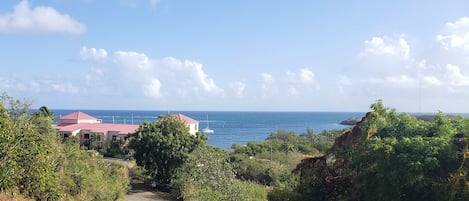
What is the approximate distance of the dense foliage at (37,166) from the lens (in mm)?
10984

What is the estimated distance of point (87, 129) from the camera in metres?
41.8

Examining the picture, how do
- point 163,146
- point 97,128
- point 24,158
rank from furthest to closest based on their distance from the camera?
point 97,128 → point 163,146 → point 24,158

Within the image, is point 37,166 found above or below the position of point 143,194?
above

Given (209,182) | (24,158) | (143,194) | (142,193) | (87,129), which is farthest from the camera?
(87,129)

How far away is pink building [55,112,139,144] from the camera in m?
40.5

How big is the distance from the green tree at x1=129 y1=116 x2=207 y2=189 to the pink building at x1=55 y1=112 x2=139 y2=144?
16496 millimetres

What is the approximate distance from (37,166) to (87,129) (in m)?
31.3

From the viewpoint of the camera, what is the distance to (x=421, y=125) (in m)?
13.2

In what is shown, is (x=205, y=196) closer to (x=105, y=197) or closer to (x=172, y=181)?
(x=105, y=197)

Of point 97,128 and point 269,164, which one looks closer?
point 269,164

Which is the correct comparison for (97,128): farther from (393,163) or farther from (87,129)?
(393,163)

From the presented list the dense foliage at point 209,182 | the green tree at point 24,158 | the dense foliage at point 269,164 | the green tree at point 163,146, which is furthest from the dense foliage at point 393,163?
the green tree at point 163,146

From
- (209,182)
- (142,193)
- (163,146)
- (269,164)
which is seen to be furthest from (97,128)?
(209,182)

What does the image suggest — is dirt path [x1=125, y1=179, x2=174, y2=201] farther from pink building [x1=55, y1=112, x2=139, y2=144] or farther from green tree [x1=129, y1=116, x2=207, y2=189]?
pink building [x1=55, y1=112, x2=139, y2=144]
